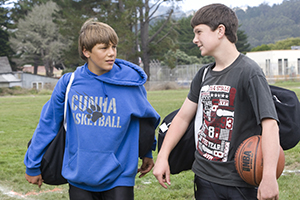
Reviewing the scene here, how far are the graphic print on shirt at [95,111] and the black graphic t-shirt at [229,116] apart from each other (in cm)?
65

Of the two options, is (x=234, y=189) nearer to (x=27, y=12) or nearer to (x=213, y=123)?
(x=213, y=123)

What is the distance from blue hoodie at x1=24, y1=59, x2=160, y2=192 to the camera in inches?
96.7

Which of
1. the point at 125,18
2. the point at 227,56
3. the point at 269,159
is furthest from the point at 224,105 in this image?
the point at 125,18

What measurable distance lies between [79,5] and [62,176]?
134 feet

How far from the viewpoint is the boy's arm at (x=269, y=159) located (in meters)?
1.82

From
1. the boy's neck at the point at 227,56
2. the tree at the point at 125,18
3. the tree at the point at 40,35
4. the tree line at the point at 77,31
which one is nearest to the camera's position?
the boy's neck at the point at 227,56

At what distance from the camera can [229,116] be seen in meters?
2.10

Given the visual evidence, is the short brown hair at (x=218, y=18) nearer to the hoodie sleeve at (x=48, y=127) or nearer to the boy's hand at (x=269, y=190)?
the boy's hand at (x=269, y=190)

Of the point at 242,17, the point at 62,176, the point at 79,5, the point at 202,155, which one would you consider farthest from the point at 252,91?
the point at 242,17

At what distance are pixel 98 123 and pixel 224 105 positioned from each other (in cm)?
85

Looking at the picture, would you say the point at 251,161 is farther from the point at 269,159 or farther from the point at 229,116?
the point at 229,116

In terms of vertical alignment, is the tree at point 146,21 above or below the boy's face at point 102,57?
above

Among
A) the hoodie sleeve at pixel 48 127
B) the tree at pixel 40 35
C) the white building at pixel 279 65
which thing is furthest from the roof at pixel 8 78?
the hoodie sleeve at pixel 48 127

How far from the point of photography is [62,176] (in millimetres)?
2676
